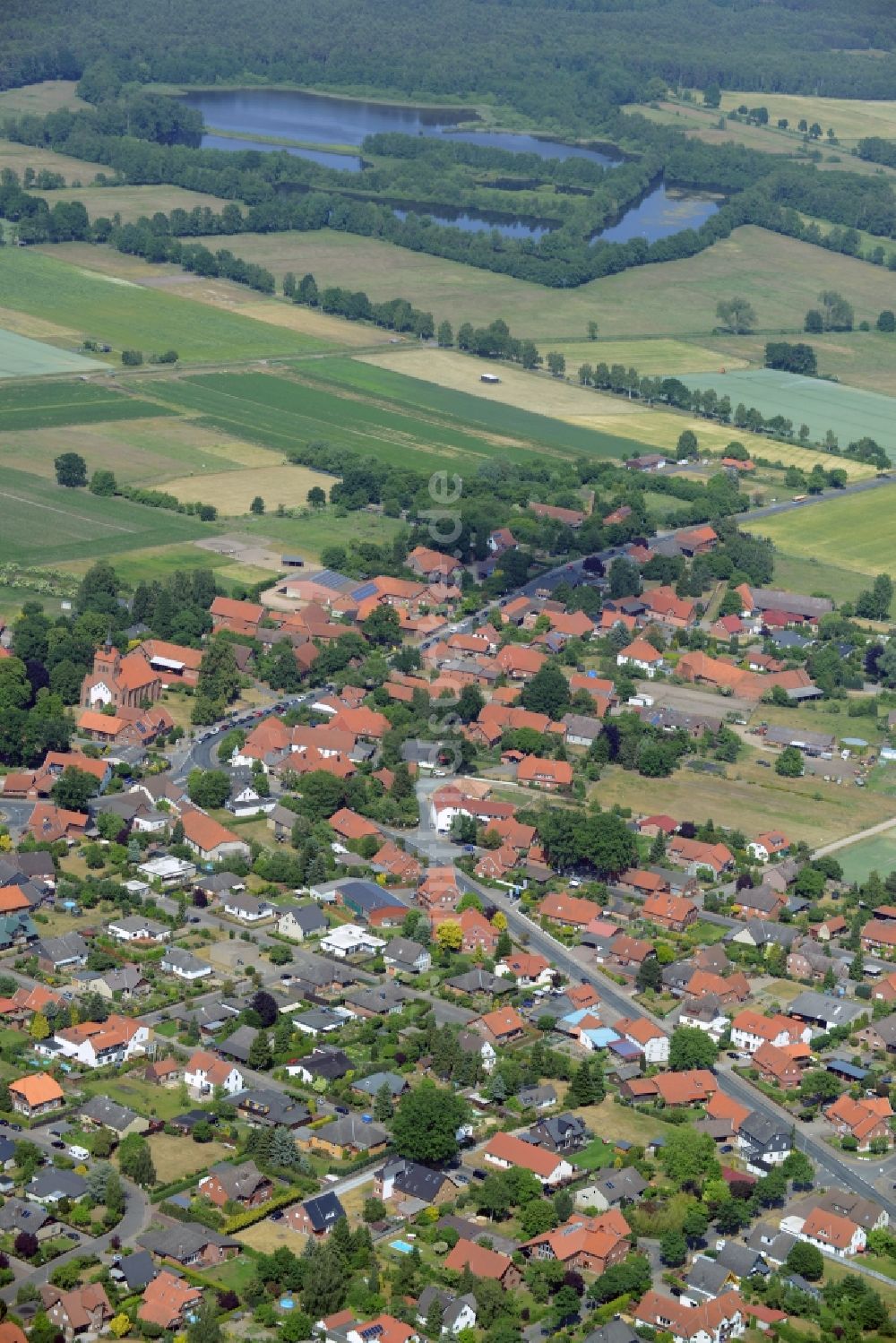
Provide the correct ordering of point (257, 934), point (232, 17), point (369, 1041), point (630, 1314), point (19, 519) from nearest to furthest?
1. point (630, 1314)
2. point (369, 1041)
3. point (257, 934)
4. point (19, 519)
5. point (232, 17)

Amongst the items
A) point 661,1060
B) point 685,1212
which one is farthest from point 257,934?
point 685,1212

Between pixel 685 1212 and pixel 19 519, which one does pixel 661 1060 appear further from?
pixel 19 519

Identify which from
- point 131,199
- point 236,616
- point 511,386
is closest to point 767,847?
point 236,616

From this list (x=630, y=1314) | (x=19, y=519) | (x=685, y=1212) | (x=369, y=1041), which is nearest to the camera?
(x=630, y=1314)

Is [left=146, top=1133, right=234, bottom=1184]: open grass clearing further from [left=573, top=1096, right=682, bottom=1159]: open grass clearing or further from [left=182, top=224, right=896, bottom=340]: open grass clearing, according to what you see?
[left=182, top=224, right=896, bottom=340]: open grass clearing

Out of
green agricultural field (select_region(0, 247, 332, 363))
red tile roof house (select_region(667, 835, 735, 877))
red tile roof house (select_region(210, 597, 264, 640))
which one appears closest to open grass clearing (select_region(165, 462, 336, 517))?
red tile roof house (select_region(210, 597, 264, 640))

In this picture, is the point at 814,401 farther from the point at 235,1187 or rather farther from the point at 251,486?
the point at 235,1187
